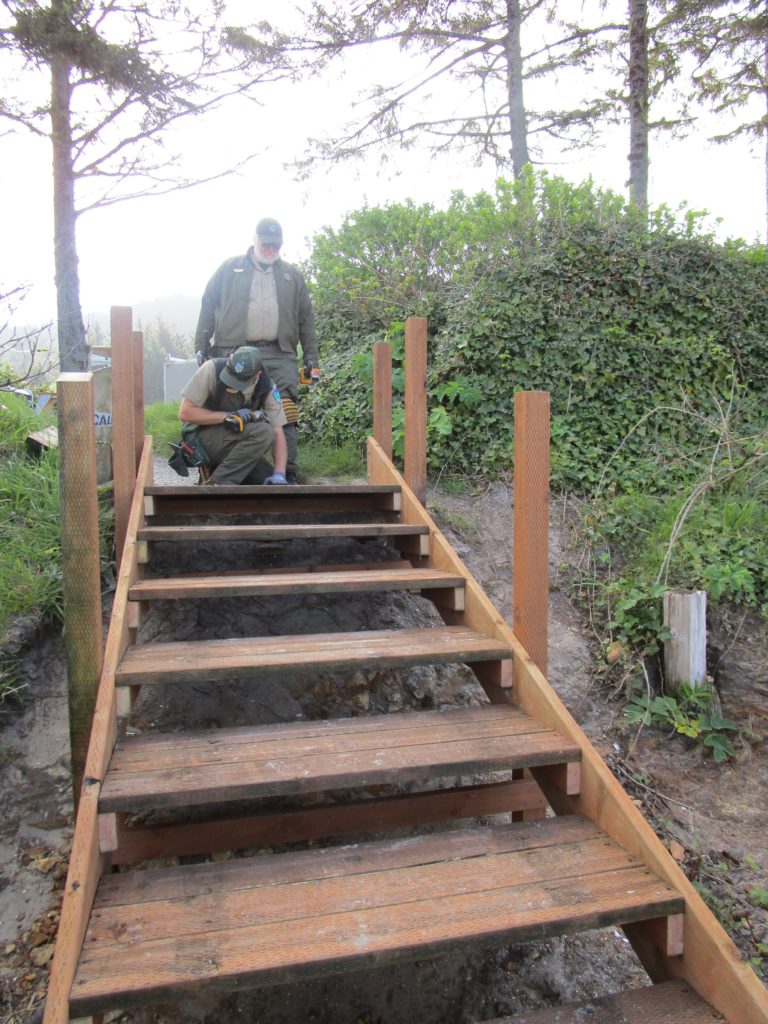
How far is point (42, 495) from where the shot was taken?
422cm

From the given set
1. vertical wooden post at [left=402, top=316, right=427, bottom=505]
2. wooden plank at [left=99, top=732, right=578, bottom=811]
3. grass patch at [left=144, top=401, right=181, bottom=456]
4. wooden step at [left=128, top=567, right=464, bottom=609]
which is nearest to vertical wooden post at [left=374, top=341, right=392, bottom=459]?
vertical wooden post at [left=402, top=316, right=427, bottom=505]

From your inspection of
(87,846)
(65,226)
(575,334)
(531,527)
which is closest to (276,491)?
(531,527)

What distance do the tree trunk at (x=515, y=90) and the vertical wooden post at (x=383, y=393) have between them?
6228 mm

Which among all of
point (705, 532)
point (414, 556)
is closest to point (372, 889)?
point (414, 556)

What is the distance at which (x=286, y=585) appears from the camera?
2797 millimetres

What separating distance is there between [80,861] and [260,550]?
2337 mm

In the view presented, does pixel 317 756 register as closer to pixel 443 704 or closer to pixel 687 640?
pixel 443 704

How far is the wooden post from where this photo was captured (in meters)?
3.49

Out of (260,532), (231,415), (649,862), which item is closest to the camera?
(649,862)

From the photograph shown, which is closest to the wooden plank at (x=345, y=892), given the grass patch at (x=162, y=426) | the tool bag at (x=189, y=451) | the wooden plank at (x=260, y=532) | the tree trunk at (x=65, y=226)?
the wooden plank at (x=260, y=532)

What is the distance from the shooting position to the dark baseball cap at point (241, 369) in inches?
160

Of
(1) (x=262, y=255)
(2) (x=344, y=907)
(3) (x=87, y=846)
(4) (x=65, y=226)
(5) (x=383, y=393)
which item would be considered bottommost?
(2) (x=344, y=907)

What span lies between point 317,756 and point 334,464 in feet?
12.2

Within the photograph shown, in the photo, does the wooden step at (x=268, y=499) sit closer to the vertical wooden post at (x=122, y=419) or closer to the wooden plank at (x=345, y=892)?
the vertical wooden post at (x=122, y=419)
